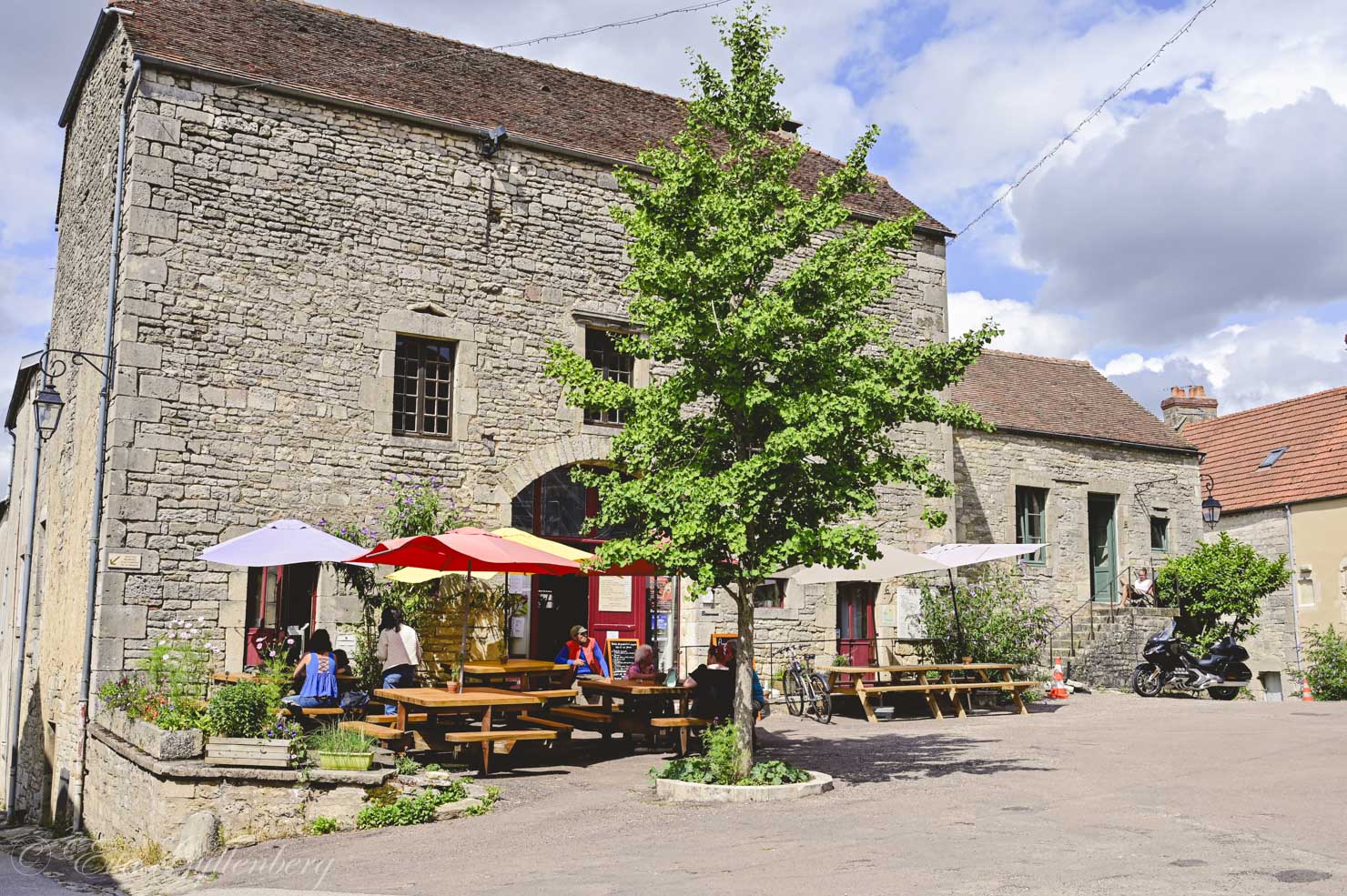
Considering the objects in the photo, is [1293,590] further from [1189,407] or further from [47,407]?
[47,407]

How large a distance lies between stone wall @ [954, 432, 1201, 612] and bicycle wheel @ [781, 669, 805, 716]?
459cm

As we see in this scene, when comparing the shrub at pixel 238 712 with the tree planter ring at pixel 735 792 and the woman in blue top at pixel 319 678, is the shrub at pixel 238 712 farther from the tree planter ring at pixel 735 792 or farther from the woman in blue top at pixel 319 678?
the tree planter ring at pixel 735 792

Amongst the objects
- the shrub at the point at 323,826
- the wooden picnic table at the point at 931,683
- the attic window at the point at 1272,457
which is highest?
the attic window at the point at 1272,457

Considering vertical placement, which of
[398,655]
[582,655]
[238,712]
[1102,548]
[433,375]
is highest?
[433,375]

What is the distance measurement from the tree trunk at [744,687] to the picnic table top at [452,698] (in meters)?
1.70

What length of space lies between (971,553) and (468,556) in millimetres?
7355

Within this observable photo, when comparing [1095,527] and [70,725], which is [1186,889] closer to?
[70,725]

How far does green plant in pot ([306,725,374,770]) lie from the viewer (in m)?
8.55

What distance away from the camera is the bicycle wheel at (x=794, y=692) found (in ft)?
45.4

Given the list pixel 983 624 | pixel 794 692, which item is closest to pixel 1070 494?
pixel 983 624

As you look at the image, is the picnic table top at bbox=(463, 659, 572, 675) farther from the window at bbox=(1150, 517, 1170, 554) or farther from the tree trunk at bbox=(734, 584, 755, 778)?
the window at bbox=(1150, 517, 1170, 554)

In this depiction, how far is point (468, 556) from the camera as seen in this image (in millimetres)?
9797

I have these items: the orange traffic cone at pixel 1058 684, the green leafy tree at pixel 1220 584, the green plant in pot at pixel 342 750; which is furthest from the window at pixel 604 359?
the green leafy tree at pixel 1220 584

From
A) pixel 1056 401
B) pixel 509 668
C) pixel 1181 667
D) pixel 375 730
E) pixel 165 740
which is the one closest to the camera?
pixel 165 740
